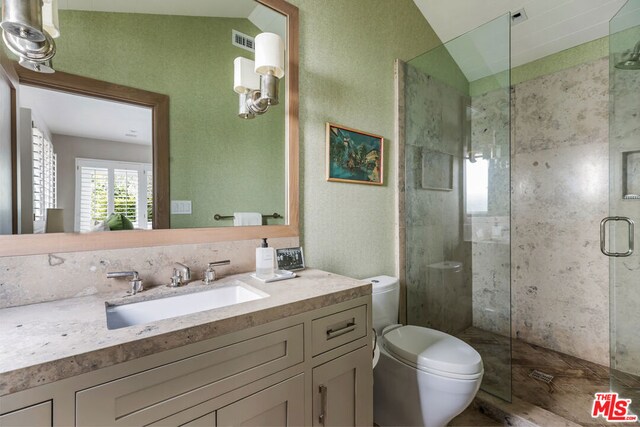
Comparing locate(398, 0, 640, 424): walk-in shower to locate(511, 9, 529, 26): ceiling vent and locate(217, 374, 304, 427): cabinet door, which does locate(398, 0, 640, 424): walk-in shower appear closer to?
locate(511, 9, 529, 26): ceiling vent

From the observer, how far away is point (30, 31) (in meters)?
0.83

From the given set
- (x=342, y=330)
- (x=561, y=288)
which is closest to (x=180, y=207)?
(x=342, y=330)

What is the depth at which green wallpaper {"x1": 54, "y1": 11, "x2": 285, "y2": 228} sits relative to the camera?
3.42 ft

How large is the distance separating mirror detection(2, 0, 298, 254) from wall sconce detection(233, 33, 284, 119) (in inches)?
1.5

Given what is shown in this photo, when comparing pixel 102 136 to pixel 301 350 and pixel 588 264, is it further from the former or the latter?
pixel 588 264

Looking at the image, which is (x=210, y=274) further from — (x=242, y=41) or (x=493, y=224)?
(x=493, y=224)

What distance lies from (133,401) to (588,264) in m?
2.99

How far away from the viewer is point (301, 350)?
3.08 feet

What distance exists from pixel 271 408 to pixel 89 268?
761mm

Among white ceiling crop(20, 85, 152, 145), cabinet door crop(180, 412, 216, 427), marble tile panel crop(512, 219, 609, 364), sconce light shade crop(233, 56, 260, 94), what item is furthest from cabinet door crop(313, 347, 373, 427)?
marble tile panel crop(512, 219, 609, 364)

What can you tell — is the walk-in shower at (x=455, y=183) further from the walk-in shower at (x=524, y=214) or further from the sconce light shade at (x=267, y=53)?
the sconce light shade at (x=267, y=53)

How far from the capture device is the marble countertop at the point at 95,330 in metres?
0.57

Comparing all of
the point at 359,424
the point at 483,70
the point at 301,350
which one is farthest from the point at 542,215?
the point at 301,350

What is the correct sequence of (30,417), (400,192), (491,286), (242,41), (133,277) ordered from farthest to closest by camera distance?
1. (491,286)
2. (400,192)
3. (242,41)
4. (133,277)
5. (30,417)
